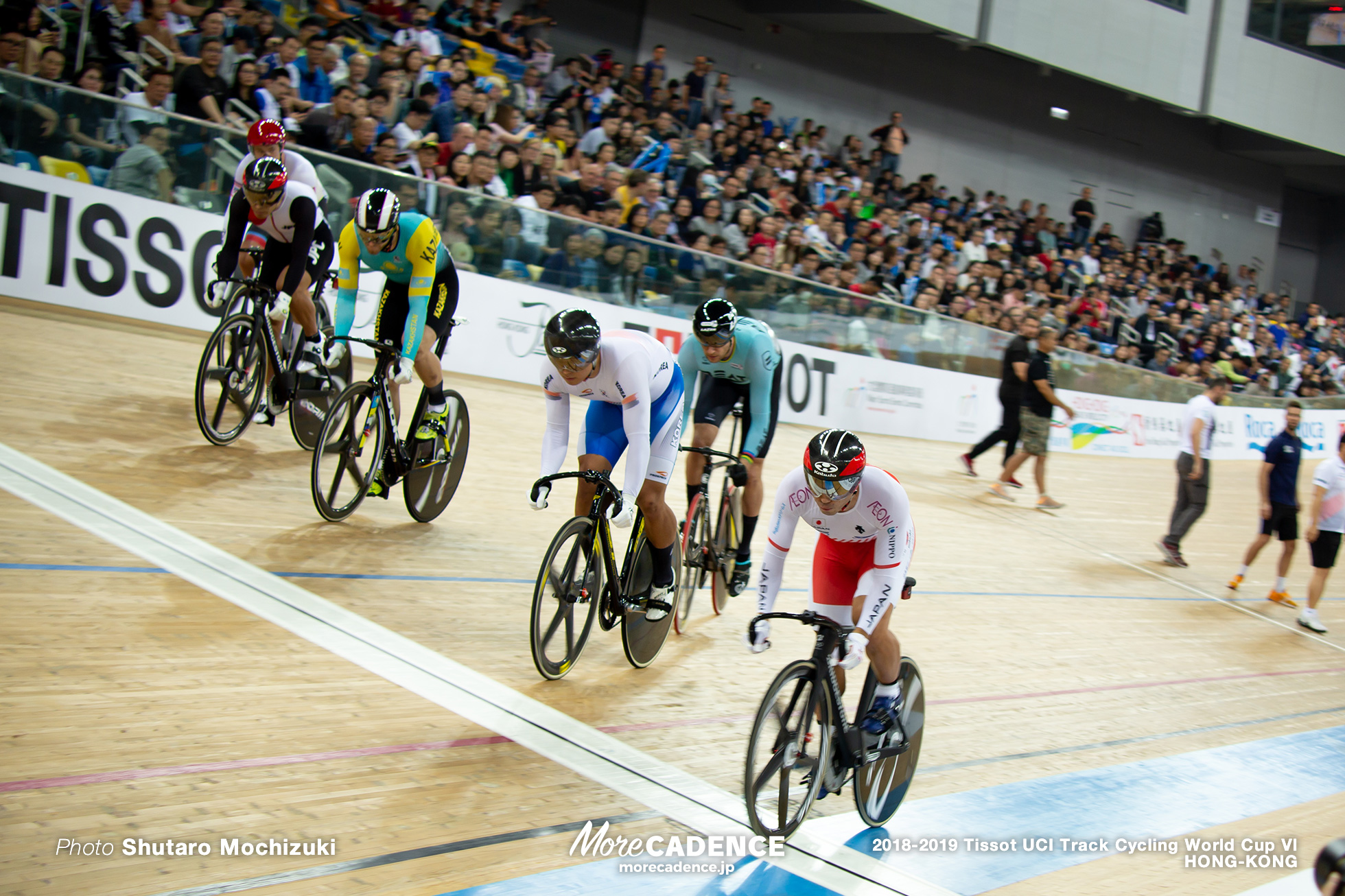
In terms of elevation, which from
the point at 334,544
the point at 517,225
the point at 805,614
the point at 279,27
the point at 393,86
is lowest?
the point at 334,544

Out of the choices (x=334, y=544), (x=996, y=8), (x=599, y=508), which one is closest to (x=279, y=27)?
(x=334, y=544)

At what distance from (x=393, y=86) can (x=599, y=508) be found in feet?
→ 24.8

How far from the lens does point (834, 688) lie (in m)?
3.05

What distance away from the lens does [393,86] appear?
9.88 m

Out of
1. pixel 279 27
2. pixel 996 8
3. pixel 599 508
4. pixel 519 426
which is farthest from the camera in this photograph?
pixel 996 8

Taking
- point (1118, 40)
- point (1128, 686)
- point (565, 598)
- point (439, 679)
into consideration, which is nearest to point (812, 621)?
point (565, 598)

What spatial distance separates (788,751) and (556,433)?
153cm

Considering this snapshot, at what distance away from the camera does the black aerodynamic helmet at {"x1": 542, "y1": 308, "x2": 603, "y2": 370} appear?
3.47 m

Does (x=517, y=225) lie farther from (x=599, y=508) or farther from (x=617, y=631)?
(x=599, y=508)

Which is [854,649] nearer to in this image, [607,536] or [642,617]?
[607,536]

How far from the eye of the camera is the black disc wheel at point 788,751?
2.85 meters

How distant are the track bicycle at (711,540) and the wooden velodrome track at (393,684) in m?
0.15

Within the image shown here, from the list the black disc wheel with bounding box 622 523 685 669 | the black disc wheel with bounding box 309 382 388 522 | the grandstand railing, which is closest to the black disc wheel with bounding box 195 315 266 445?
the black disc wheel with bounding box 309 382 388 522

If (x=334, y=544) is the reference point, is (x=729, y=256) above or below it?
above
